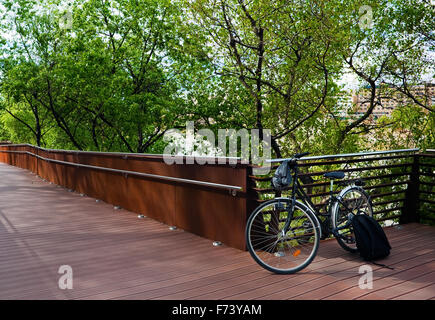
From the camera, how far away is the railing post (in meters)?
6.44

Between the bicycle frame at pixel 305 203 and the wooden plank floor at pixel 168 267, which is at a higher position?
the bicycle frame at pixel 305 203

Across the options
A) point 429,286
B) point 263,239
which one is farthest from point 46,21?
point 429,286

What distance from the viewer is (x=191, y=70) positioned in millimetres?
19031

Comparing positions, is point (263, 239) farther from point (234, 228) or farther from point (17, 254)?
point (17, 254)

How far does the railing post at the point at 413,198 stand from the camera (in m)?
6.44

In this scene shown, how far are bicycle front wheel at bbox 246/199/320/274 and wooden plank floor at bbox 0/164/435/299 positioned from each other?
150mm

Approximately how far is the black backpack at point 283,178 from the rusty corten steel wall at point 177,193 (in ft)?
1.86

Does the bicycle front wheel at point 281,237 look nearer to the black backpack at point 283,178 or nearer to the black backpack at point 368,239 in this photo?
the black backpack at point 283,178

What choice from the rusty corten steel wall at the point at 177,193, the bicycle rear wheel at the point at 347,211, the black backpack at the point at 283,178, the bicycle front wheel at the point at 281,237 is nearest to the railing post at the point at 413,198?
the bicycle rear wheel at the point at 347,211

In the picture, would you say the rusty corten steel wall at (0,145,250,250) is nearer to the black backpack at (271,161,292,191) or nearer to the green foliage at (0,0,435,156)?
the black backpack at (271,161,292,191)

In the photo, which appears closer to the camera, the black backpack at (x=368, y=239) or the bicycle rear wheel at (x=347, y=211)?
the black backpack at (x=368, y=239)

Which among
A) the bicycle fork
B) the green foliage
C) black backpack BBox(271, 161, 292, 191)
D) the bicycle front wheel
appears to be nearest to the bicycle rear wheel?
the bicycle front wheel

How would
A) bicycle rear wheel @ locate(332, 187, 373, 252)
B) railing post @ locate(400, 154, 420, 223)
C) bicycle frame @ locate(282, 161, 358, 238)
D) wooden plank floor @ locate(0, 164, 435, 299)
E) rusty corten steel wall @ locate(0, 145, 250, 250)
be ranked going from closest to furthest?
1. wooden plank floor @ locate(0, 164, 435, 299)
2. bicycle frame @ locate(282, 161, 358, 238)
3. bicycle rear wheel @ locate(332, 187, 373, 252)
4. rusty corten steel wall @ locate(0, 145, 250, 250)
5. railing post @ locate(400, 154, 420, 223)
